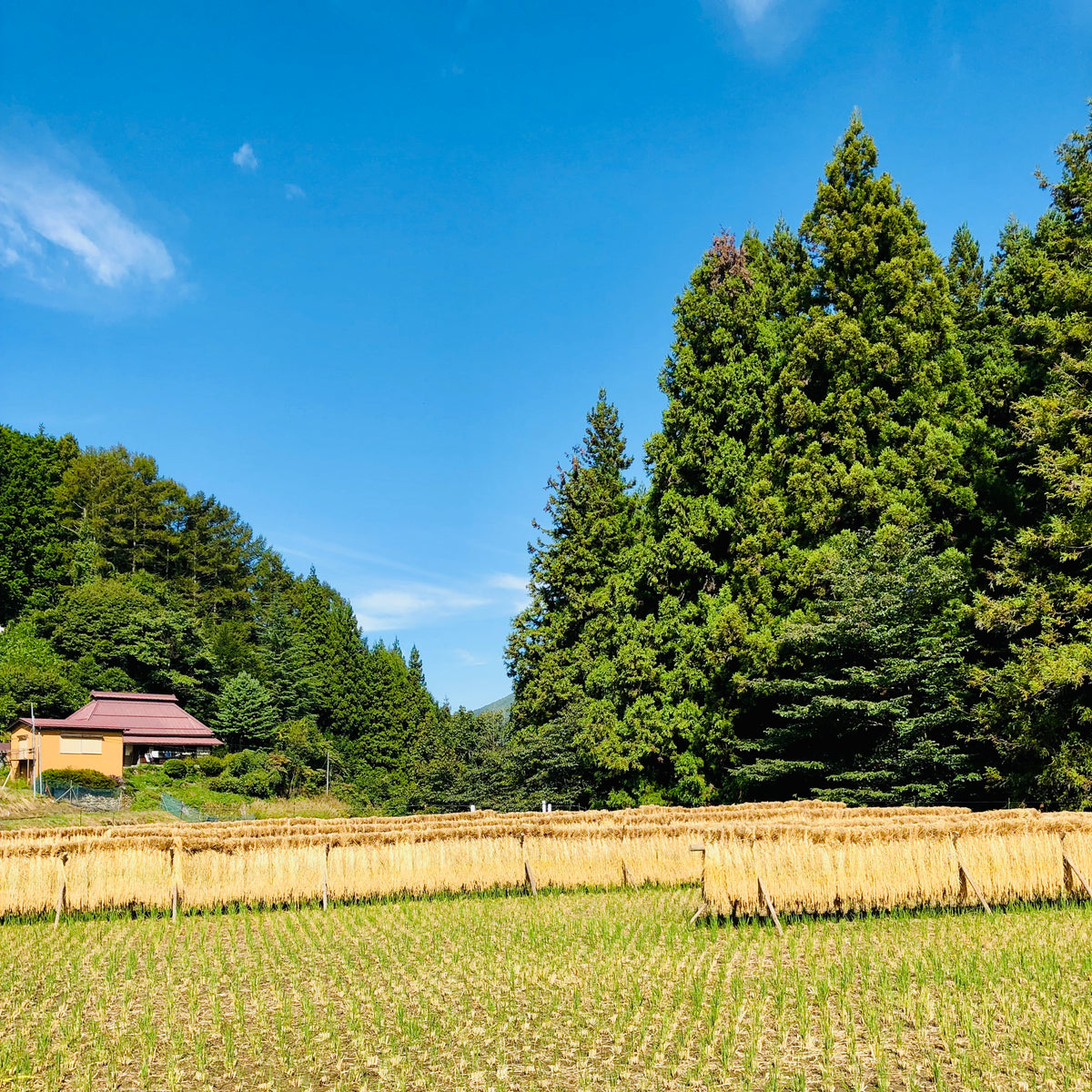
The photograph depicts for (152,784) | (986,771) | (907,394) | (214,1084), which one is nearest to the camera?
(214,1084)

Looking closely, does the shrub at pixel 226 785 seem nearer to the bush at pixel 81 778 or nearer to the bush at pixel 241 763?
the bush at pixel 241 763

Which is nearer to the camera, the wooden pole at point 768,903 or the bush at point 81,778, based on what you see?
the wooden pole at point 768,903

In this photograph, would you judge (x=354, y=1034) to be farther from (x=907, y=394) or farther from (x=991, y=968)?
(x=907, y=394)

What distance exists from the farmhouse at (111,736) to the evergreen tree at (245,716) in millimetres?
3337

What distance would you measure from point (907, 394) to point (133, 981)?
75.8 feet

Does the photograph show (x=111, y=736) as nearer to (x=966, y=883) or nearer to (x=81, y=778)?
(x=81, y=778)

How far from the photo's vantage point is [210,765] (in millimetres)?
49875

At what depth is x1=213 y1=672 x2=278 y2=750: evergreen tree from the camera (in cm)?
5669

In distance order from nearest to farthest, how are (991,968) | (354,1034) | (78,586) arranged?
1. (354,1034)
2. (991,968)
3. (78,586)

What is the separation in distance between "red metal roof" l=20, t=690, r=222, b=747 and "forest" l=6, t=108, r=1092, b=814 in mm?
17256

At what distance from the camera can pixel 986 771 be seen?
20422mm

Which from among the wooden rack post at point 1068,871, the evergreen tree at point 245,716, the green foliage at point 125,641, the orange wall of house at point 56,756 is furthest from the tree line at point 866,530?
the green foliage at point 125,641

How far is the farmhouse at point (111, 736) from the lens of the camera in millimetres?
43344

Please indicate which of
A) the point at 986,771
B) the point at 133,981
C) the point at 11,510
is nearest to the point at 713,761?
the point at 986,771
